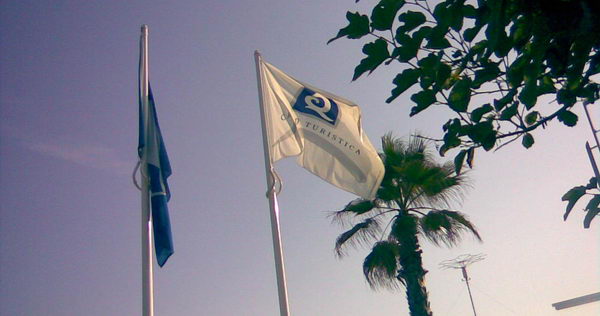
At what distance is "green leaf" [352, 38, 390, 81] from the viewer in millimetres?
2715

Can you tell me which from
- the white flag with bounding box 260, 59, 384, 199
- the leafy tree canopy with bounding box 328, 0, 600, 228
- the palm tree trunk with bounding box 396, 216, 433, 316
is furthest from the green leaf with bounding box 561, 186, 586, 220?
the palm tree trunk with bounding box 396, 216, 433, 316

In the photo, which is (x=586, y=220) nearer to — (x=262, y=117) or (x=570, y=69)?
(x=570, y=69)

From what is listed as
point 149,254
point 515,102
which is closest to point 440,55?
point 515,102

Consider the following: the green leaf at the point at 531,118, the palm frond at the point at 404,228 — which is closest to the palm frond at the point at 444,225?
the palm frond at the point at 404,228

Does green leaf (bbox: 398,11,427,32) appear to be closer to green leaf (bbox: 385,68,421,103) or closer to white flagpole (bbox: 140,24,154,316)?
green leaf (bbox: 385,68,421,103)

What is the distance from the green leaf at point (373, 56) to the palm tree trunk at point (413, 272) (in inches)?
512

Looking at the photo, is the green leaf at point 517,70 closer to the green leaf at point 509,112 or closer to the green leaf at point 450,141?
the green leaf at point 509,112

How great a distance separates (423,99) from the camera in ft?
9.25

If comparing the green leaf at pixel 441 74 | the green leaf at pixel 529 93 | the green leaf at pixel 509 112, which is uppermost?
→ the green leaf at pixel 441 74

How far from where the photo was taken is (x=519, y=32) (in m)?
2.67

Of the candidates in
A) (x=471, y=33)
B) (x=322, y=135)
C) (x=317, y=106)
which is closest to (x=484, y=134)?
(x=471, y=33)

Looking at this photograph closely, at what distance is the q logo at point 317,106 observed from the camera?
923 cm

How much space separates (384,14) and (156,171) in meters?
6.66

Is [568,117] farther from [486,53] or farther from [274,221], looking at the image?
[274,221]
